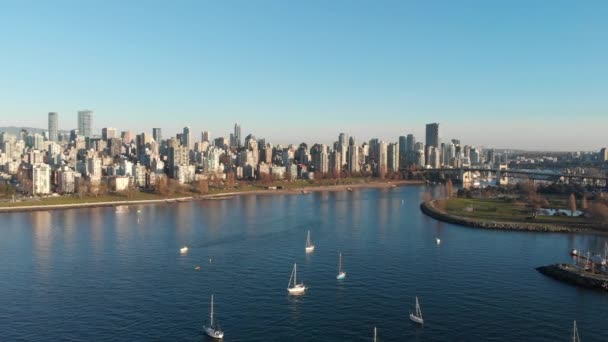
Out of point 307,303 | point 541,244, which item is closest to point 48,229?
point 307,303

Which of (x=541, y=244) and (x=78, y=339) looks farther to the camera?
(x=541, y=244)

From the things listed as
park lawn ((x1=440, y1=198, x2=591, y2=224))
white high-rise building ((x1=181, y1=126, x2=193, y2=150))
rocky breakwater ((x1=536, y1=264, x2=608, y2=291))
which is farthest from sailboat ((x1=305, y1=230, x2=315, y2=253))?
white high-rise building ((x1=181, y1=126, x2=193, y2=150))

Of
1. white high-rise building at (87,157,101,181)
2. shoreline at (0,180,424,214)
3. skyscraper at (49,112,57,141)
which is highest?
skyscraper at (49,112,57,141)

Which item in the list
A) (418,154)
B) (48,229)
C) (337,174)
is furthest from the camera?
(418,154)

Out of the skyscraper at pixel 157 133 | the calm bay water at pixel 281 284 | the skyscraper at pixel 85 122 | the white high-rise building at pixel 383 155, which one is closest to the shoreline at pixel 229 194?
the calm bay water at pixel 281 284

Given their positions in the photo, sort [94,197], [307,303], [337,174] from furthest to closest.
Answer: [337,174], [94,197], [307,303]

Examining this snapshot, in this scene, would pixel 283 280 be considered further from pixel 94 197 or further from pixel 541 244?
pixel 94 197

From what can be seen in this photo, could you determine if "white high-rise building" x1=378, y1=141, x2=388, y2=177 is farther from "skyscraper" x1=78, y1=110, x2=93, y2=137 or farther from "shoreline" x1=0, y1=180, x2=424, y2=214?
"skyscraper" x1=78, y1=110, x2=93, y2=137
